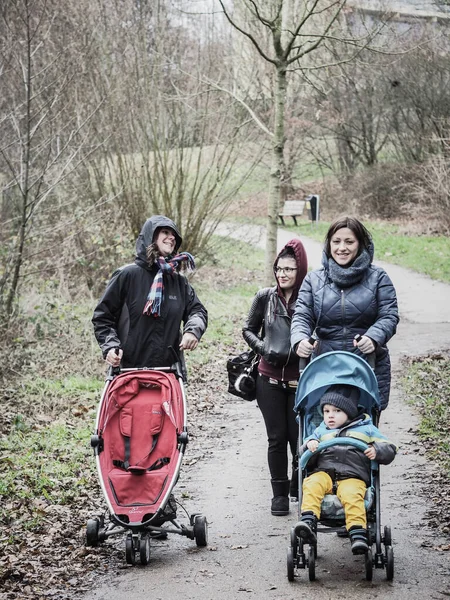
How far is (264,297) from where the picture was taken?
21.1ft

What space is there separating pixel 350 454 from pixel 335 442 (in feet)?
0.38

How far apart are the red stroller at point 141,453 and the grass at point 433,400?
248 centimetres

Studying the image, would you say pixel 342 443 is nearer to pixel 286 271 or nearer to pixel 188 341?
pixel 188 341

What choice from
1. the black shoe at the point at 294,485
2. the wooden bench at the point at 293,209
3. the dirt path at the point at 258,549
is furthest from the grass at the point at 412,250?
the black shoe at the point at 294,485

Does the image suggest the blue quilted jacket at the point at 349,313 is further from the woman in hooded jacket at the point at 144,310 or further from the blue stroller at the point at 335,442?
the woman in hooded jacket at the point at 144,310

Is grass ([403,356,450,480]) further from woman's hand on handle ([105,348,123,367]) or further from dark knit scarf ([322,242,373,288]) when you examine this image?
woman's hand on handle ([105,348,123,367])

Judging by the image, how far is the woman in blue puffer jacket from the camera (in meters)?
5.32

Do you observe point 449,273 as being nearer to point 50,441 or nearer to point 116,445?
point 50,441

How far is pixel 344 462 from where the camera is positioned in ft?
15.6

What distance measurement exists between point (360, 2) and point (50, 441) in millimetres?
21458

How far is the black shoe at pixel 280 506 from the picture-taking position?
6.11 m

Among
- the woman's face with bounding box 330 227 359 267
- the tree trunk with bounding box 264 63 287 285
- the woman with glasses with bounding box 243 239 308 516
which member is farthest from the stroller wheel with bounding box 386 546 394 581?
the tree trunk with bounding box 264 63 287 285

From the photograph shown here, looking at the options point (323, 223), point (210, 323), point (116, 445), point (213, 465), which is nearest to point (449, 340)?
point (210, 323)

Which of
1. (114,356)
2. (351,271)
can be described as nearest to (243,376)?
(114,356)
